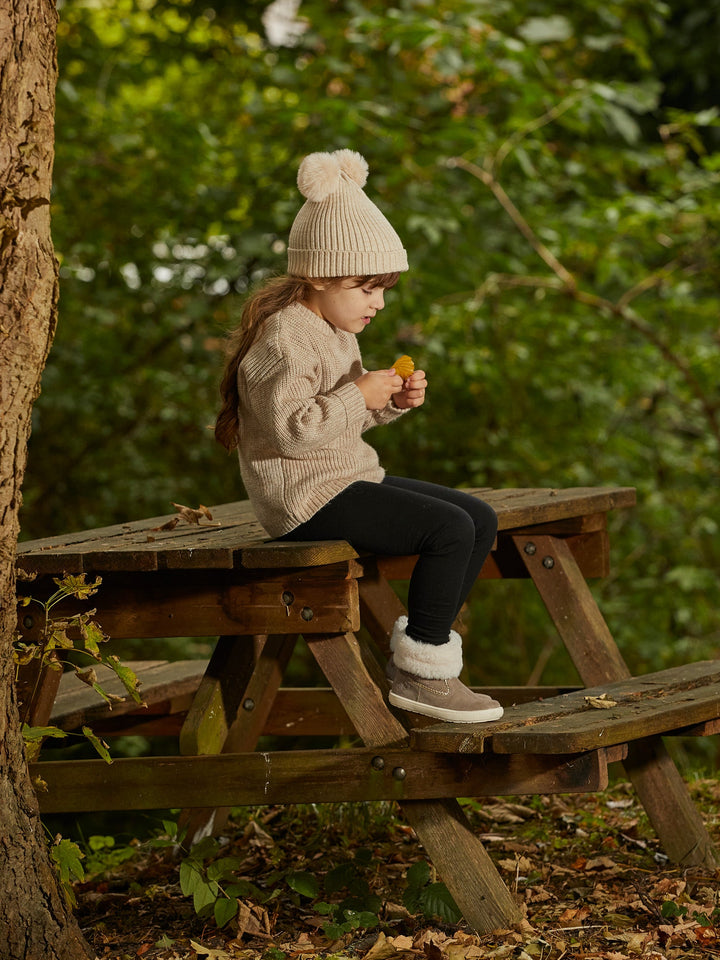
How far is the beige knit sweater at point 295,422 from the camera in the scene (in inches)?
114

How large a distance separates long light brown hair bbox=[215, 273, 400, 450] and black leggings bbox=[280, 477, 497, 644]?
1.17 ft

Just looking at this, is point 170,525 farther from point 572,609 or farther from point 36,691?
point 572,609

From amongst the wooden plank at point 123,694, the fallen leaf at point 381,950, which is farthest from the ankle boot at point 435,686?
the wooden plank at point 123,694

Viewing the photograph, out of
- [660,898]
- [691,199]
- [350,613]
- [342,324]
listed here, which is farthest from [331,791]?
[691,199]

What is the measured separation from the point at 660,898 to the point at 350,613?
3.69 ft

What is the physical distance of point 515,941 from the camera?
8.93 feet

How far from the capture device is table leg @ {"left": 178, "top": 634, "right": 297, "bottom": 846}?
3248 mm

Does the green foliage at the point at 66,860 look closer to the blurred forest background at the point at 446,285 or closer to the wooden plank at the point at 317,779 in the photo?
the wooden plank at the point at 317,779

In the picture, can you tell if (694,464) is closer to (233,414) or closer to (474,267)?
(474,267)

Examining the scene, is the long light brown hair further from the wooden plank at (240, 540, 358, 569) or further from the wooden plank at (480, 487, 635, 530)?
the wooden plank at (480, 487, 635, 530)

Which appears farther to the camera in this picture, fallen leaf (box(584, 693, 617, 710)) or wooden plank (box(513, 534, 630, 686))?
wooden plank (box(513, 534, 630, 686))

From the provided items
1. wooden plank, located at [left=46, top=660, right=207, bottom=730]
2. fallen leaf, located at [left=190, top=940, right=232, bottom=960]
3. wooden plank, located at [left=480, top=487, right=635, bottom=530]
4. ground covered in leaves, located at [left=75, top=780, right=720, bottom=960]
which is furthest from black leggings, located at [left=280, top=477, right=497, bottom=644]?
wooden plank, located at [left=46, top=660, right=207, bottom=730]

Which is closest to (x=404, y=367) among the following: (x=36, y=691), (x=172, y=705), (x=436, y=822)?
(x=436, y=822)

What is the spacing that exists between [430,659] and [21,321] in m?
1.23
